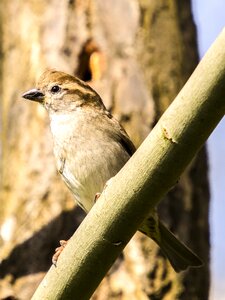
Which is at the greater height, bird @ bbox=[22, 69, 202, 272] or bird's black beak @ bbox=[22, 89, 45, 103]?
bird's black beak @ bbox=[22, 89, 45, 103]

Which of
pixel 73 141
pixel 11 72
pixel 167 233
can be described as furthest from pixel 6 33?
pixel 167 233

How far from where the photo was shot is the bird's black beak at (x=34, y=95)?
4340mm

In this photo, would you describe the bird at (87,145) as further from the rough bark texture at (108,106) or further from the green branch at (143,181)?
the green branch at (143,181)

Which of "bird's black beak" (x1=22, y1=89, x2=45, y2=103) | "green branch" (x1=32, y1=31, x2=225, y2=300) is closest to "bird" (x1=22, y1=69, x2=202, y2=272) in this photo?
"bird's black beak" (x1=22, y1=89, x2=45, y2=103)

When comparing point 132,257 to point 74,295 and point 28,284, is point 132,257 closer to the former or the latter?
point 28,284

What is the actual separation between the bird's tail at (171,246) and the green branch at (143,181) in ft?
4.59

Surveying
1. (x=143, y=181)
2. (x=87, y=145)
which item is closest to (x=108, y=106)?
(x=87, y=145)

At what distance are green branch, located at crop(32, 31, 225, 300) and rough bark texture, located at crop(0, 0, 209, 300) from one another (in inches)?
67.5

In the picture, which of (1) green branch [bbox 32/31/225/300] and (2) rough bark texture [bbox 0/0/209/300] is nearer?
(1) green branch [bbox 32/31/225/300]

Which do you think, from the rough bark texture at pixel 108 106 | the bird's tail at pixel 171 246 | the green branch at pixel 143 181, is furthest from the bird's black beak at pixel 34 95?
the green branch at pixel 143 181

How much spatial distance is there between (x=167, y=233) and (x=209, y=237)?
656 millimetres

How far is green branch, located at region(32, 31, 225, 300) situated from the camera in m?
2.46

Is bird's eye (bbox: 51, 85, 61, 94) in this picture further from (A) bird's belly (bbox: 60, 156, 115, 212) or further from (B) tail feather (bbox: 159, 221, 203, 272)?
(B) tail feather (bbox: 159, 221, 203, 272)

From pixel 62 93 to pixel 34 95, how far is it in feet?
0.50
